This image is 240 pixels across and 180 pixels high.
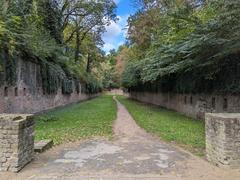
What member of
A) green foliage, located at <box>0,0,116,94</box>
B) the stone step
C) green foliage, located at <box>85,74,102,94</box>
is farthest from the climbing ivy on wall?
green foliage, located at <box>85,74,102,94</box>

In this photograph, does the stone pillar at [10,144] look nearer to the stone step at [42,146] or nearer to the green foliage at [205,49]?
the stone step at [42,146]

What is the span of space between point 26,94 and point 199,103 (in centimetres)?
986

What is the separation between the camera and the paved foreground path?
638cm

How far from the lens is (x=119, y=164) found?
23.9 ft

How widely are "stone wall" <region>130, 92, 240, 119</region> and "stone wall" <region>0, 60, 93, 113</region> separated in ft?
31.1

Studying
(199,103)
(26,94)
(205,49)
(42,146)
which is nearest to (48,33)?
(26,94)

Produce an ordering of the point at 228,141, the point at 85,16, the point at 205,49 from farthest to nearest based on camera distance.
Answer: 1. the point at 85,16
2. the point at 205,49
3. the point at 228,141

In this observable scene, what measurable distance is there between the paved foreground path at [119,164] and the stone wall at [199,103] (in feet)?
18.8

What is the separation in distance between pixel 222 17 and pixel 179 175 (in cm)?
775

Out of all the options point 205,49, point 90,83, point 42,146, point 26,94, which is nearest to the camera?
point 42,146

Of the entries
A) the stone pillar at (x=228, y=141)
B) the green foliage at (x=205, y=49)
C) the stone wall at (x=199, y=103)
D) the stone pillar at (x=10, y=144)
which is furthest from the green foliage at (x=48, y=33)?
the stone wall at (x=199, y=103)

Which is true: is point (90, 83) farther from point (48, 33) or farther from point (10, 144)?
point (10, 144)

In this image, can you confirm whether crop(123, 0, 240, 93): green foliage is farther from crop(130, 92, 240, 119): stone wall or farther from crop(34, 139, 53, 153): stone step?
crop(34, 139, 53, 153): stone step

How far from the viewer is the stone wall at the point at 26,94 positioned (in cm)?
1478
